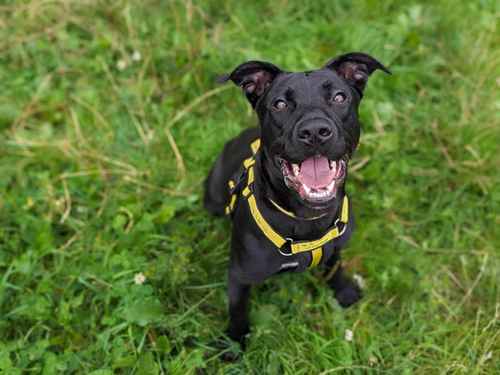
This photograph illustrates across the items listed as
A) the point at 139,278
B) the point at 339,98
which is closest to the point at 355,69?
the point at 339,98

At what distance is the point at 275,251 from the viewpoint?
278 cm

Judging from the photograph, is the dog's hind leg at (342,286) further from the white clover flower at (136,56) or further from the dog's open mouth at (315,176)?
the white clover flower at (136,56)

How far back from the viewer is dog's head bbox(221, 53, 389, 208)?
239 cm

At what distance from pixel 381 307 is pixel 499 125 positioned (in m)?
1.86

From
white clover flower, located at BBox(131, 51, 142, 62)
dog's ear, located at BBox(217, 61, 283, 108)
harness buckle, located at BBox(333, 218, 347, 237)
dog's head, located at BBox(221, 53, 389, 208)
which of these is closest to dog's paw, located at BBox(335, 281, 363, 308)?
harness buckle, located at BBox(333, 218, 347, 237)

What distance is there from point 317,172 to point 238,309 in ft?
3.61

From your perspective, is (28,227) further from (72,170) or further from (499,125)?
(499,125)

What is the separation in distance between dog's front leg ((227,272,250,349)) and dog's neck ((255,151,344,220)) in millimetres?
620

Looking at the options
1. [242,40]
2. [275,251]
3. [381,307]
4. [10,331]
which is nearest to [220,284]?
[275,251]

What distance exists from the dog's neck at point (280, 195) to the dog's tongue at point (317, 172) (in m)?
0.11

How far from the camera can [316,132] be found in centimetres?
234

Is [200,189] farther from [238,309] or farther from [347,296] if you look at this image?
[347,296]

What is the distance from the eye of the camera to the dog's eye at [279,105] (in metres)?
2.58

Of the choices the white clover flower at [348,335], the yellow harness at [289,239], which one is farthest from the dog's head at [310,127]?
the white clover flower at [348,335]
